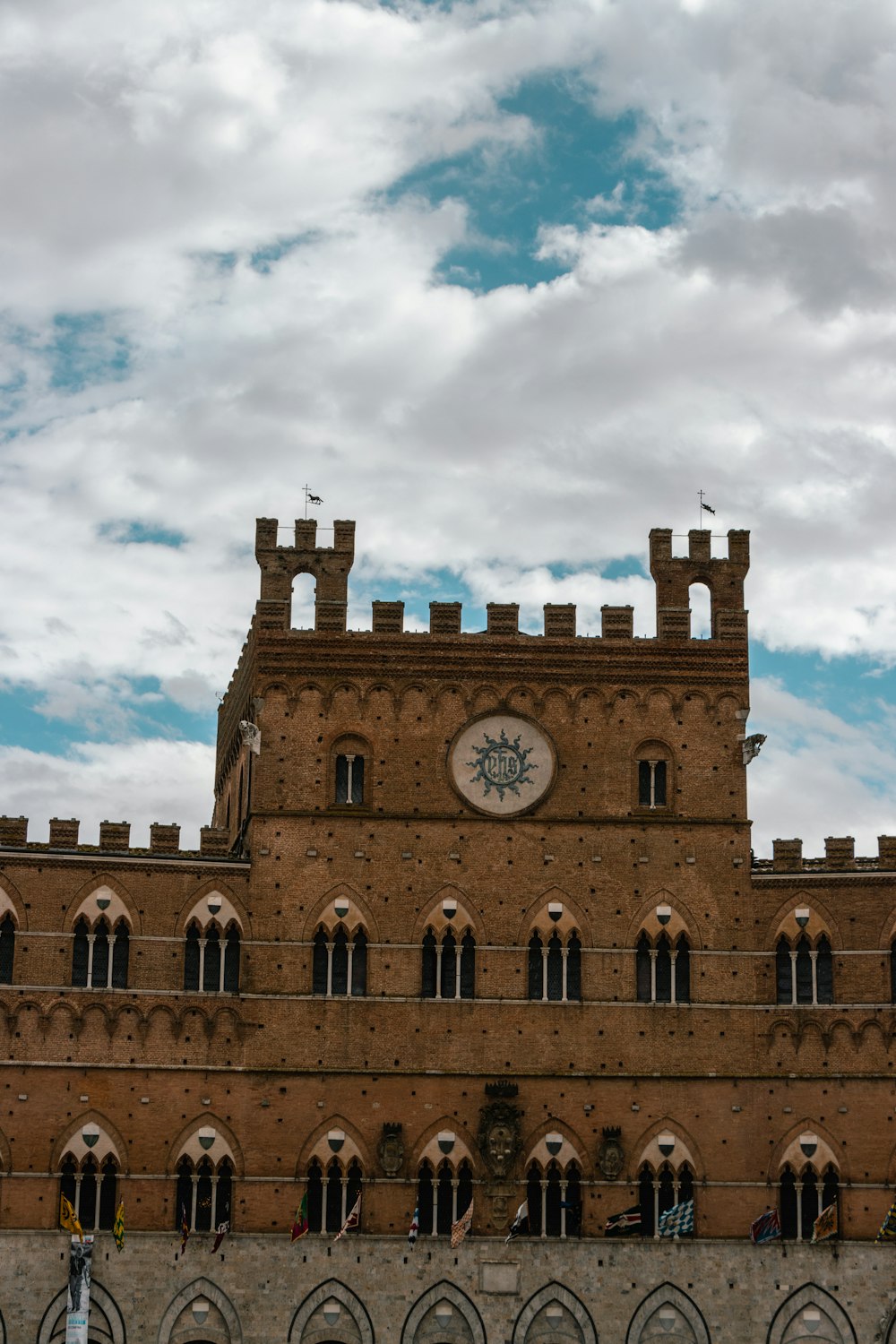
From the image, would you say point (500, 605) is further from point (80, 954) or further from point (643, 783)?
point (80, 954)

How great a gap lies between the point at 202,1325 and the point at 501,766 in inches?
615

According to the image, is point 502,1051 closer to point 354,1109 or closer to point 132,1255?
point 354,1109

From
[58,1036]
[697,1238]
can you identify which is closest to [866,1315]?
[697,1238]

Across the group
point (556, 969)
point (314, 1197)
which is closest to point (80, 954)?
point (314, 1197)

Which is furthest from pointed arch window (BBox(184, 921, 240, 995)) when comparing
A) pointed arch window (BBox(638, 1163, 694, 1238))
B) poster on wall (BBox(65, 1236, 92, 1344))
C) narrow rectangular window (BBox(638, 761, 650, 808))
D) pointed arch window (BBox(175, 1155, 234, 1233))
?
pointed arch window (BBox(638, 1163, 694, 1238))

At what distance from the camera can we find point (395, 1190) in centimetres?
4878

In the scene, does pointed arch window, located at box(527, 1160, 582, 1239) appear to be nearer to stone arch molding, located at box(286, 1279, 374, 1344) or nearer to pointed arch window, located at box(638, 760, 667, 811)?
stone arch molding, located at box(286, 1279, 374, 1344)

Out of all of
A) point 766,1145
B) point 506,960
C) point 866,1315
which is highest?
point 506,960

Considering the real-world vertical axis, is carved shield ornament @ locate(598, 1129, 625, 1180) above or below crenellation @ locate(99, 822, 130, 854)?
below

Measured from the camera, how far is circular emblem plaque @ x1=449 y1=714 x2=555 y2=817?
5156cm

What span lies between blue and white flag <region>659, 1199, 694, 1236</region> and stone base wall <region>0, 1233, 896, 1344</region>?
0.37 m

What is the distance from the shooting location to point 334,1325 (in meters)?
47.7

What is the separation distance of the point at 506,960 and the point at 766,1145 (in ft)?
25.9

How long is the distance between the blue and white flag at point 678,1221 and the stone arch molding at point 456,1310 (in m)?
5.01
